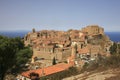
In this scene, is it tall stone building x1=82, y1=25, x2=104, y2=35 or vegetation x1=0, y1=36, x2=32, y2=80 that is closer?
vegetation x1=0, y1=36, x2=32, y2=80

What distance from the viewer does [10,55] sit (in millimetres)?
→ 13961

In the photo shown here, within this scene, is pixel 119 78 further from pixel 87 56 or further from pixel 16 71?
pixel 87 56

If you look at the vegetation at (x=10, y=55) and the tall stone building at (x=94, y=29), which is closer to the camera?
the vegetation at (x=10, y=55)

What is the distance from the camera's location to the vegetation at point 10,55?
1327cm

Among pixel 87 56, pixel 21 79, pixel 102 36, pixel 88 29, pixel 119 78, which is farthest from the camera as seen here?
pixel 88 29

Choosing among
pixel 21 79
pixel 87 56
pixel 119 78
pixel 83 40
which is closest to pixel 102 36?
pixel 83 40

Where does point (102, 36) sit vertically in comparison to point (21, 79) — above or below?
above

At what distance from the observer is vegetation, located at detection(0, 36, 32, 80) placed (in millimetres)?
13273

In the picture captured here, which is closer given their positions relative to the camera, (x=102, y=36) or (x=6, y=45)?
(x=6, y=45)

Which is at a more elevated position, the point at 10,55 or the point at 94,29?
the point at 94,29

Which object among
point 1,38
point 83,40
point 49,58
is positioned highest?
point 1,38

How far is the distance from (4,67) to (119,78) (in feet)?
26.0

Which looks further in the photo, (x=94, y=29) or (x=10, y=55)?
(x=94, y=29)

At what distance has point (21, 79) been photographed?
89.0 ft
